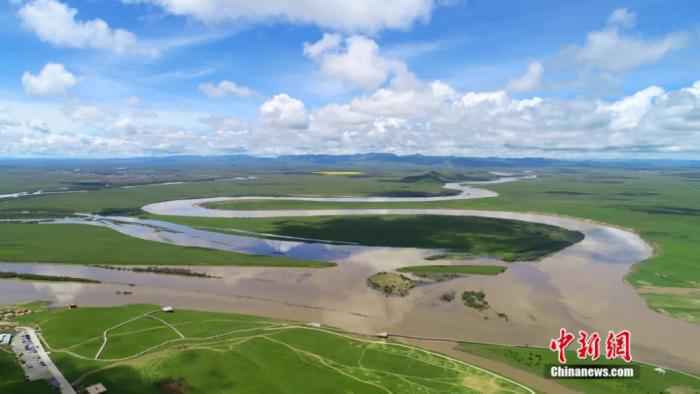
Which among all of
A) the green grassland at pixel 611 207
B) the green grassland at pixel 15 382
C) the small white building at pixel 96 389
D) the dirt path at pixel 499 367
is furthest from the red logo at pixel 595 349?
the green grassland at pixel 15 382

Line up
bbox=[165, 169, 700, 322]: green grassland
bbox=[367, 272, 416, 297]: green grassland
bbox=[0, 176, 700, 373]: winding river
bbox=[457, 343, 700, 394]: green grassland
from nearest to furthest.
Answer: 1. bbox=[457, 343, 700, 394]: green grassland
2. bbox=[0, 176, 700, 373]: winding river
3. bbox=[367, 272, 416, 297]: green grassland
4. bbox=[165, 169, 700, 322]: green grassland

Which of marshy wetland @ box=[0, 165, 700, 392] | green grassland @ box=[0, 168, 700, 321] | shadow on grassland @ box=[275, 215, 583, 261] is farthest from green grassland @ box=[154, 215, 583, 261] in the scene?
green grassland @ box=[0, 168, 700, 321]

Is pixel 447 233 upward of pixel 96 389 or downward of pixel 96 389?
upward

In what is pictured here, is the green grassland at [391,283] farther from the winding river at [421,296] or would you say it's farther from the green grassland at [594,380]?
the green grassland at [594,380]

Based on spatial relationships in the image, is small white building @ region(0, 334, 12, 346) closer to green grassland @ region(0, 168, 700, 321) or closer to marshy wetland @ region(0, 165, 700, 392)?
marshy wetland @ region(0, 165, 700, 392)

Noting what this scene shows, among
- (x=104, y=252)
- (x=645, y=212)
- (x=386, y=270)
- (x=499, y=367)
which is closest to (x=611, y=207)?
(x=645, y=212)

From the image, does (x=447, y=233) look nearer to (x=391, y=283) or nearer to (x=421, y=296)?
(x=391, y=283)
